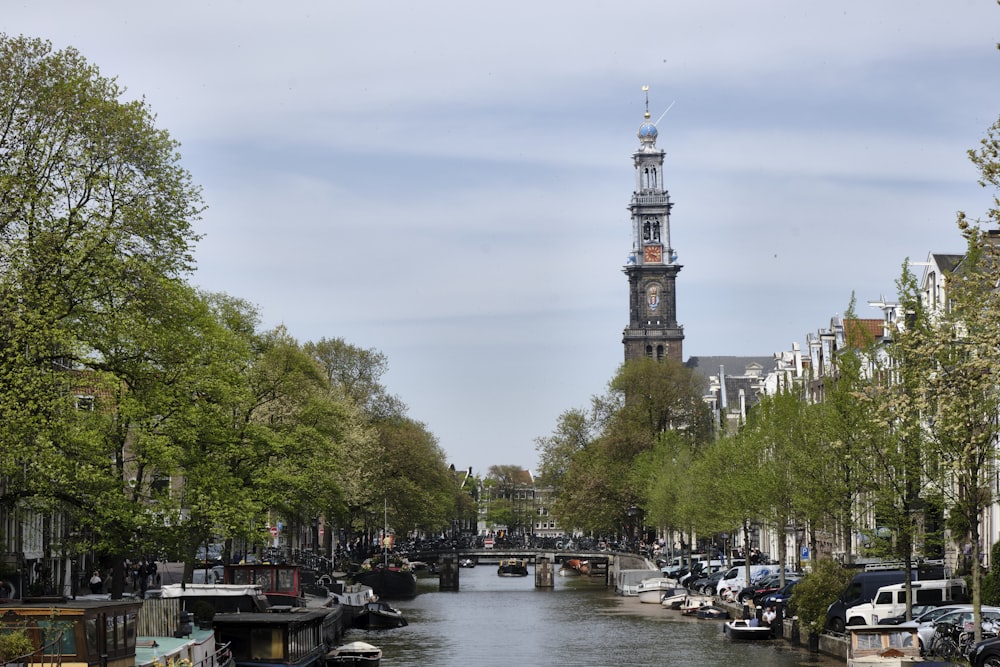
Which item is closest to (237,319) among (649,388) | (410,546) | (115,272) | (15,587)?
(15,587)

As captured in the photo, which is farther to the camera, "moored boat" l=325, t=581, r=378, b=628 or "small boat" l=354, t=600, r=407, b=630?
"small boat" l=354, t=600, r=407, b=630

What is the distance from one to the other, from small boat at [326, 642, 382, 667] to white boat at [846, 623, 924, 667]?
764 inches

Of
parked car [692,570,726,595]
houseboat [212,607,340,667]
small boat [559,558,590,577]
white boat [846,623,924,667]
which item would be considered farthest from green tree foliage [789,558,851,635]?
small boat [559,558,590,577]

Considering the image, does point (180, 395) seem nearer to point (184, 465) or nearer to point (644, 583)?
point (184, 465)

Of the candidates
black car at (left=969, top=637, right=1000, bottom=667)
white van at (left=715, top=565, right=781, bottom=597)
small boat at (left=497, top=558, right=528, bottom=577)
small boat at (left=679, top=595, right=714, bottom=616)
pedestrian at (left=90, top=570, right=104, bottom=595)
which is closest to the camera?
black car at (left=969, top=637, right=1000, bottom=667)

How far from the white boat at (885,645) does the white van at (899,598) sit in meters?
8.58

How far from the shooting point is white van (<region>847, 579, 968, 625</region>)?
187 ft

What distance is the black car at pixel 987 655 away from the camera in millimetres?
40844

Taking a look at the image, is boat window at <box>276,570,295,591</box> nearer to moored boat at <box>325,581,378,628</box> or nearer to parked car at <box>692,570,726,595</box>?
moored boat at <box>325,581,378,628</box>

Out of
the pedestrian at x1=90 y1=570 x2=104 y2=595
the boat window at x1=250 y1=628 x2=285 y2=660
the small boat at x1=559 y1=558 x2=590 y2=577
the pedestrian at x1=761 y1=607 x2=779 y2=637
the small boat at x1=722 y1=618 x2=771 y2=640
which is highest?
the pedestrian at x1=90 y1=570 x2=104 y2=595

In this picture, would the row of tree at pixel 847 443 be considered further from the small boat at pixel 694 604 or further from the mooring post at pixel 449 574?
the mooring post at pixel 449 574

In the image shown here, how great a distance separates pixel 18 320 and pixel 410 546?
130306 millimetres

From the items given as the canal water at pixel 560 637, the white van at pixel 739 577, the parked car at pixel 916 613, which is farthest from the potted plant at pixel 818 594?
the white van at pixel 739 577

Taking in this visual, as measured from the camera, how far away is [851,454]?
54688 mm
